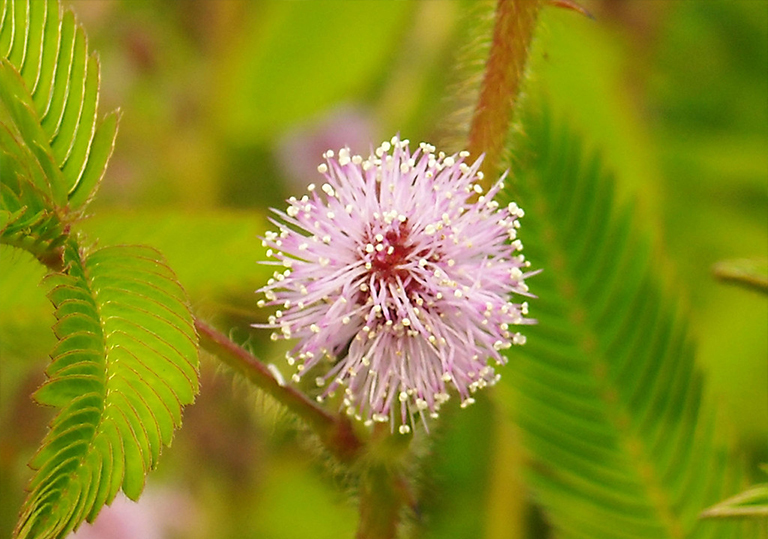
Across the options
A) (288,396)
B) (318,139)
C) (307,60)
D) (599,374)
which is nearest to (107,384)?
(288,396)

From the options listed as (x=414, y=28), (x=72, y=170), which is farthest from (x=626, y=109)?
(x=72, y=170)

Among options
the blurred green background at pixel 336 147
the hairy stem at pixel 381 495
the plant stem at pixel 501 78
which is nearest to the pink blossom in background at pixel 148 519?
the blurred green background at pixel 336 147

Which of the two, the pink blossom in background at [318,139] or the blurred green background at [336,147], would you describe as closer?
the blurred green background at [336,147]

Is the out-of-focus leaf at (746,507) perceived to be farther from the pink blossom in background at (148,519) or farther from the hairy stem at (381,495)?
the pink blossom in background at (148,519)

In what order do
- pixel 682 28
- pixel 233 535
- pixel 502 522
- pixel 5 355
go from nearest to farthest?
pixel 5 355 < pixel 502 522 < pixel 233 535 < pixel 682 28

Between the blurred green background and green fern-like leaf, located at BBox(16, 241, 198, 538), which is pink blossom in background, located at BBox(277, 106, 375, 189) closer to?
the blurred green background

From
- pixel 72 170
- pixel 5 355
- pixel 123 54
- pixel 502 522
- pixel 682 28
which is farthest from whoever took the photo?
pixel 682 28

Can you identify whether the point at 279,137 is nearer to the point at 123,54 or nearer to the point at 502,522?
the point at 123,54

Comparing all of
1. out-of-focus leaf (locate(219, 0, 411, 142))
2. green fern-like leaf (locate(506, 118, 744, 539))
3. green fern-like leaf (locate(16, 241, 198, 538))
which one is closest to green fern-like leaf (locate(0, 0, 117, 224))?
green fern-like leaf (locate(16, 241, 198, 538))
